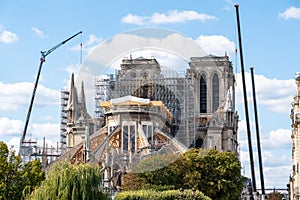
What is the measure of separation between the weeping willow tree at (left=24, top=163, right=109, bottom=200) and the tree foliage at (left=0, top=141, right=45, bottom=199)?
389 inches

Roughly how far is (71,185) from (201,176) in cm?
2714

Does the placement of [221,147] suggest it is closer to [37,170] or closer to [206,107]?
[206,107]

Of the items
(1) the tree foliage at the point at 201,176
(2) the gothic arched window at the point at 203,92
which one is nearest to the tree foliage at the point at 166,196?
(1) the tree foliage at the point at 201,176

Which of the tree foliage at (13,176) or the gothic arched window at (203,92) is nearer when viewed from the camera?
the tree foliage at (13,176)

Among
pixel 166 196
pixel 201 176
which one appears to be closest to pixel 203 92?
pixel 201 176

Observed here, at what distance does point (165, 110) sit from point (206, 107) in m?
14.6

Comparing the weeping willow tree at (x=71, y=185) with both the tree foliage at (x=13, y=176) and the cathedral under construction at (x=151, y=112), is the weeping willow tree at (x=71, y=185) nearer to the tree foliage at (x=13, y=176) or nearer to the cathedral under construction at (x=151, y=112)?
the tree foliage at (x=13, y=176)

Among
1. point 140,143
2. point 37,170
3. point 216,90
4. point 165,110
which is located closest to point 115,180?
point 140,143

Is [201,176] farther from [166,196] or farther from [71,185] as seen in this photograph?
[71,185]

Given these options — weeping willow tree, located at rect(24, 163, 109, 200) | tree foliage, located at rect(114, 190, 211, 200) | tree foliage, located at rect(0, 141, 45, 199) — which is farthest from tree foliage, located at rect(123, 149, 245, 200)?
weeping willow tree, located at rect(24, 163, 109, 200)

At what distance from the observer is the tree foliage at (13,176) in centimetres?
4890

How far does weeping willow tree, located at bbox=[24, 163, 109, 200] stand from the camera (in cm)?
3825

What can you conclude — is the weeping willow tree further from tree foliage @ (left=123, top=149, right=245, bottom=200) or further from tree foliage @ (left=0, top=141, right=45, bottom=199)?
tree foliage @ (left=123, top=149, right=245, bottom=200)

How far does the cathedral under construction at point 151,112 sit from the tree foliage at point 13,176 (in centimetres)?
3097
